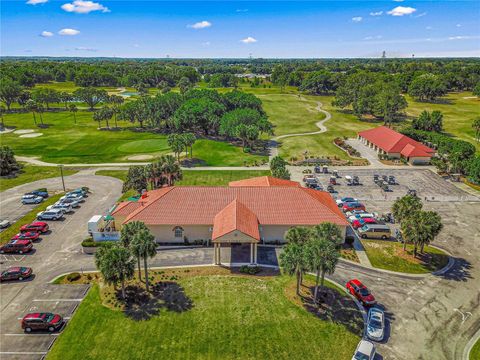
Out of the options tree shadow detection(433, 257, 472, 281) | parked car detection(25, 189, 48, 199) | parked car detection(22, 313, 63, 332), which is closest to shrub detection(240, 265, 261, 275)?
parked car detection(22, 313, 63, 332)

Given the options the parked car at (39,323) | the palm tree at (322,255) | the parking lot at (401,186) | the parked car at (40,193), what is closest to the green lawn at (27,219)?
the parked car at (40,193)

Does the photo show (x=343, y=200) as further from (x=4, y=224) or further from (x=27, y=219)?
(x=4, y=224)

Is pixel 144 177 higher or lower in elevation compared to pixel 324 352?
higher

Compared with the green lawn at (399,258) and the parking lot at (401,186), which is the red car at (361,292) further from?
the parking lot at (401,186)

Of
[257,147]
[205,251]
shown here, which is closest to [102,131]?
[257,147]

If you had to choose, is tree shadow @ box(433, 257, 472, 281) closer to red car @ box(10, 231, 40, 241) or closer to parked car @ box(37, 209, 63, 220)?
red car @ box(10, 231, 40, 241)

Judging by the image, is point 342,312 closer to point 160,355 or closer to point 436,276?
point 436,276

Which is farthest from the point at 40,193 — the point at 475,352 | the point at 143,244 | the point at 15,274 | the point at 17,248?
the point at 475,352
